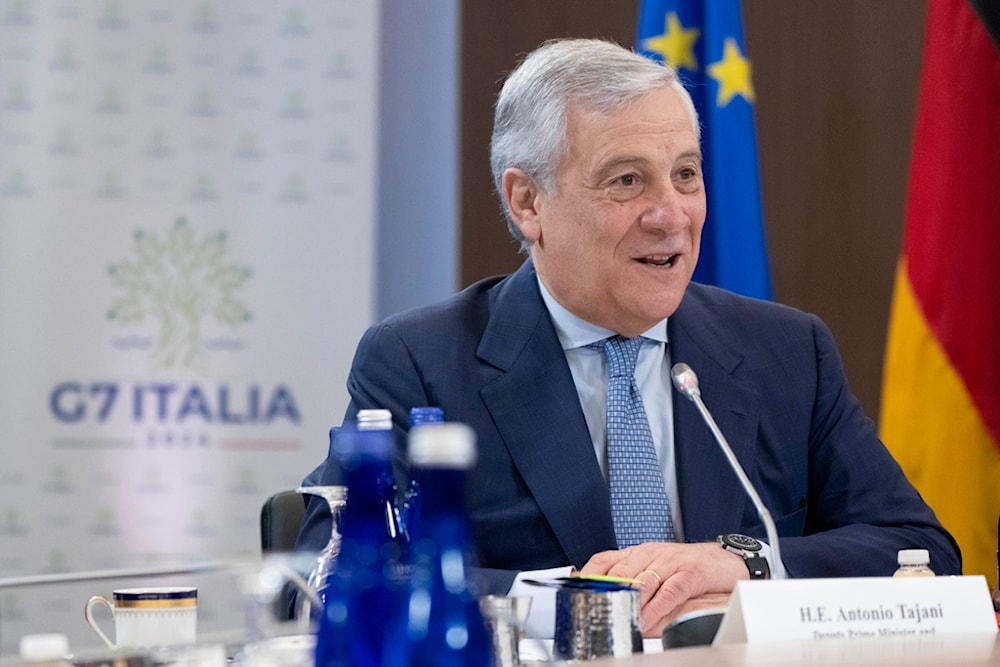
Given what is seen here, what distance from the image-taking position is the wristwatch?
5.88 feet

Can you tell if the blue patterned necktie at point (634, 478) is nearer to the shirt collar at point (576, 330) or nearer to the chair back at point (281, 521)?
the shirt collar at point (576, 330)

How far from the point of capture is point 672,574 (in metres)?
1.72

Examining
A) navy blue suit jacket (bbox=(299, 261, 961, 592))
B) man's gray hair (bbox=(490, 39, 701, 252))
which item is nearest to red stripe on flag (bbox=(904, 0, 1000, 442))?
navy blue suit jacket (bbox=(299, 261, 961, 592))

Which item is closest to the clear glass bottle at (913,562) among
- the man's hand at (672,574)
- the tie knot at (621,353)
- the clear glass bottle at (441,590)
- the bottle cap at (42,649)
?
the man's hand at (672,574)

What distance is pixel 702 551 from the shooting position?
5.86 feet

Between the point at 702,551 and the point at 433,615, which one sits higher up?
the point at 433,615

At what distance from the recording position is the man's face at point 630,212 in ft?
7.19

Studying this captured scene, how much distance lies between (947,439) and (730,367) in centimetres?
104

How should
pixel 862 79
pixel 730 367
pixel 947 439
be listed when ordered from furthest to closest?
pixel 862 79, pixel 947 439, pixel 730 367

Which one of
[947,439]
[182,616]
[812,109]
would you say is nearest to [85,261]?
[812,109]

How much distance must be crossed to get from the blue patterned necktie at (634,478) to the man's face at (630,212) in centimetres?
17

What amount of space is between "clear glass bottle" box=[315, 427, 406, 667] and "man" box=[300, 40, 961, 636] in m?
1.28

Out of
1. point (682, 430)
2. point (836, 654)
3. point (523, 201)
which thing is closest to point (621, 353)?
point (682, 430)

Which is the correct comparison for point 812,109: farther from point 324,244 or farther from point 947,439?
point 324,244
